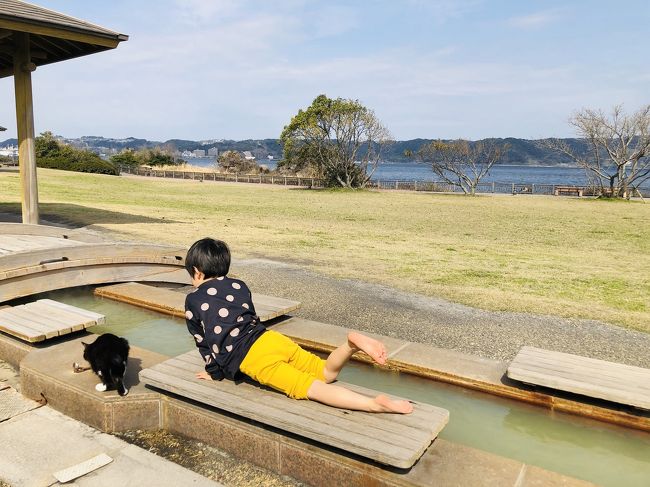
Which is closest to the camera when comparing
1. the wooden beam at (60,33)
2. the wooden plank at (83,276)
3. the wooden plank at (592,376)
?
the wooden plank at (592,376)

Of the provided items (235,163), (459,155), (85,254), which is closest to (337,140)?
(459,155)

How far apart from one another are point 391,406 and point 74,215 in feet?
51.1

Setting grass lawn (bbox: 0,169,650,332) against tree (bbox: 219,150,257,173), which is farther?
tree (bbox: 219,150,257,173)

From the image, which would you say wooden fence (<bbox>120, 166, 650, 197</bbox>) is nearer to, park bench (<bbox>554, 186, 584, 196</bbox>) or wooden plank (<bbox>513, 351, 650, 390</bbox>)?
park bench (<bbox>554, 186, 584, 196</bbox>)

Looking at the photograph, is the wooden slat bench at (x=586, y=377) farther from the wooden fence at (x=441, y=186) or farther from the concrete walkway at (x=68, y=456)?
the wooden fence at (x=441, y=186)

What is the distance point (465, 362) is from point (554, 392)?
0.74 meters

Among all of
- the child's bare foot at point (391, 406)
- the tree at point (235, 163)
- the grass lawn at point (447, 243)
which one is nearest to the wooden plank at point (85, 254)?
the grass lawn at point (447, 243)

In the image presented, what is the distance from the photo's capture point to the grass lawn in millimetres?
8125

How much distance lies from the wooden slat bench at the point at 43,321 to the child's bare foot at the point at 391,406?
3.05m

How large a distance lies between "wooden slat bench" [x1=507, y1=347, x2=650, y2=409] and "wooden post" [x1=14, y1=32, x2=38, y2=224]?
10.5 meters

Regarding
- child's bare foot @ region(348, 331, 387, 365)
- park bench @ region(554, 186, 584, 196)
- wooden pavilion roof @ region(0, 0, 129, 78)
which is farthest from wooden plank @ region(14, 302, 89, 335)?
park bench @ region(554, 186, 584, 196)

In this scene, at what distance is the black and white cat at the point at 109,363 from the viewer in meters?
3.42

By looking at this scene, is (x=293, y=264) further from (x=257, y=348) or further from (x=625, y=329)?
(x=257, y=348)

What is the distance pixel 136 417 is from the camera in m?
3.46
